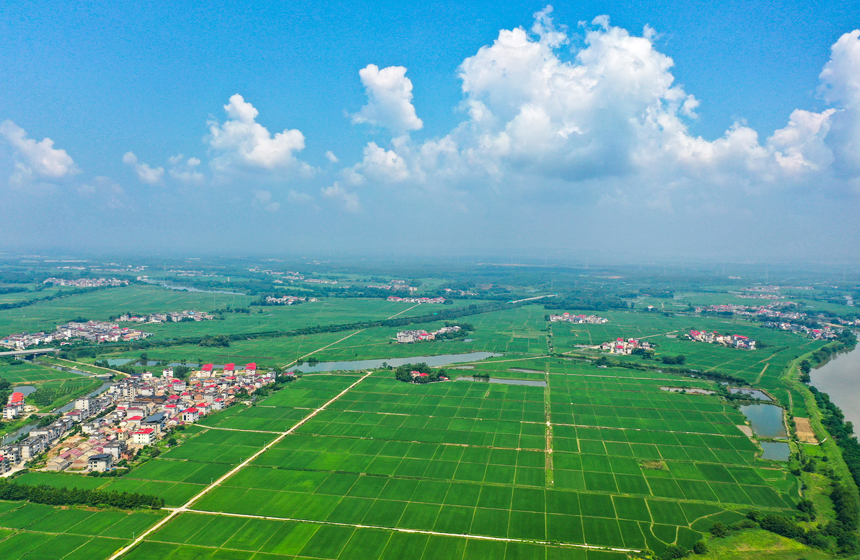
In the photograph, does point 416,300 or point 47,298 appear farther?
point 416,300

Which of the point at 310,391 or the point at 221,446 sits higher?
the point at 310,391

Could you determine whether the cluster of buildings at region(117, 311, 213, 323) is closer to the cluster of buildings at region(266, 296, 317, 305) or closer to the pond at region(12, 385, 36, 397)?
the cluster of buildings at region(266, 296, 317, 305)

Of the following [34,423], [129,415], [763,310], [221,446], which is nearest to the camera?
[221,446]

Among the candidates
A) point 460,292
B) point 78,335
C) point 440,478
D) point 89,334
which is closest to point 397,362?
point 440,478

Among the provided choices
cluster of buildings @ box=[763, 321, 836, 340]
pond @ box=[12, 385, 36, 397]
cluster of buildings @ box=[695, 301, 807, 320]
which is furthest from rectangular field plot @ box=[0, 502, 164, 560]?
cluster of buildings @ box=[695, 301, 807, 320]

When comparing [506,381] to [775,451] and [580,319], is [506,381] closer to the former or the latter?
[775,451]

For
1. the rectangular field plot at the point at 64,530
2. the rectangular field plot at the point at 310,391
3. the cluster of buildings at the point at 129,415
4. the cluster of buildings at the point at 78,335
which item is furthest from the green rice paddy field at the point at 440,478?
the cluster of buildings at the point at 78,335
